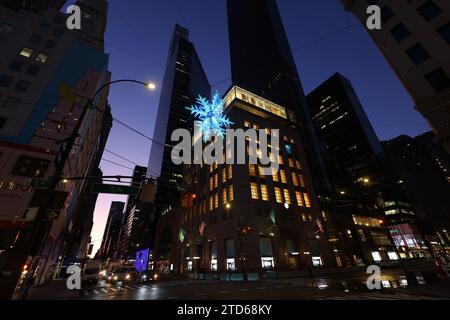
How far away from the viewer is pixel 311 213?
43688 millimetres

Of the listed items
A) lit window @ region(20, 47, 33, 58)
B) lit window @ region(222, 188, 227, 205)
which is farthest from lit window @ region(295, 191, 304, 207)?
lit window @ region(20, 47, 33, 58)

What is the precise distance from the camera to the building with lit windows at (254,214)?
115 ft

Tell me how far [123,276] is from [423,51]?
161 ft

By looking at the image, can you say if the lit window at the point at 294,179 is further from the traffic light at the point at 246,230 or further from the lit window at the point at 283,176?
the traffic light at the point at 246,230

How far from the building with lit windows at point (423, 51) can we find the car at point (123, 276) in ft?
144

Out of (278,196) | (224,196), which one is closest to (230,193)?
(224,196)

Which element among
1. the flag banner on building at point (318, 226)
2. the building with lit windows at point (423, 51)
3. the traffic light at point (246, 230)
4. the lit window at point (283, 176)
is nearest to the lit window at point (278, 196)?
the lit window at point (283, 176)

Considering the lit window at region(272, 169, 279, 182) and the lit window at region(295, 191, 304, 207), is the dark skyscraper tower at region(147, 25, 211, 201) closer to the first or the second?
the lit window at region(272, 169, 279, 182)

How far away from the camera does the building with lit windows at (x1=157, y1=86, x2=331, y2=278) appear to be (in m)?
34.9

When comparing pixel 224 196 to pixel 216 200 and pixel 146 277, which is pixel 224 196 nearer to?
pixel 216 200

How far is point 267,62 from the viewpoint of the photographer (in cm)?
8944
